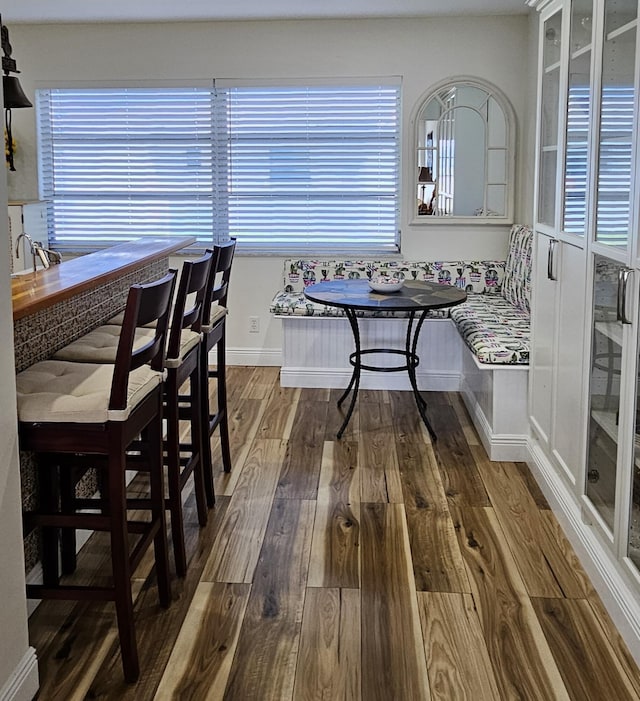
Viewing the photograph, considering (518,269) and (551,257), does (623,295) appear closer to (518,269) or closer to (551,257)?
(551,257)

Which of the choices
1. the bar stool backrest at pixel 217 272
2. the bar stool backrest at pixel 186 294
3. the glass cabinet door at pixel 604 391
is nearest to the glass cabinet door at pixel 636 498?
the glass cabinet door at pixel 604 391

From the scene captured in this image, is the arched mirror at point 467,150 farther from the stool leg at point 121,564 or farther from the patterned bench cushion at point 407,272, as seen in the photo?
the stool leg at point 121,564

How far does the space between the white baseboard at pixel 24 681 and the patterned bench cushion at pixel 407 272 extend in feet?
12.0

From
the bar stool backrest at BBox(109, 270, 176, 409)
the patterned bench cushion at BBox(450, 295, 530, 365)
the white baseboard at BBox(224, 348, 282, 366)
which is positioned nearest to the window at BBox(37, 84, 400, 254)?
the white baseboard at BBox(224, 348, 282, 366)

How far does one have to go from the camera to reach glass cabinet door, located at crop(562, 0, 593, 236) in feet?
9.55

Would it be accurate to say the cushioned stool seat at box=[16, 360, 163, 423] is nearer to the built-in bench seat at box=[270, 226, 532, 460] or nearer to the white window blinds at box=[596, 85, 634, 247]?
the white window blinds at box=[596, 85, 634, 247]

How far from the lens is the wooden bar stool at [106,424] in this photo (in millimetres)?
2143

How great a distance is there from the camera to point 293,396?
5227 mm

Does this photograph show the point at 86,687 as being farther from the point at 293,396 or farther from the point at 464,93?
the point at 464,93

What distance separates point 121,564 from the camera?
7.25 feet

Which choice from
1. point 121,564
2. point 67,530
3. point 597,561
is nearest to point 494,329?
point 597,561

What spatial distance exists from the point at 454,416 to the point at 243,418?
1.23 meters

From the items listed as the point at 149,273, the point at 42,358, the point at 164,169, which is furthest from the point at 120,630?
the point at 164,169

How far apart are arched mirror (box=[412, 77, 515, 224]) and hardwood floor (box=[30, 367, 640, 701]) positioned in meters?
2.43
